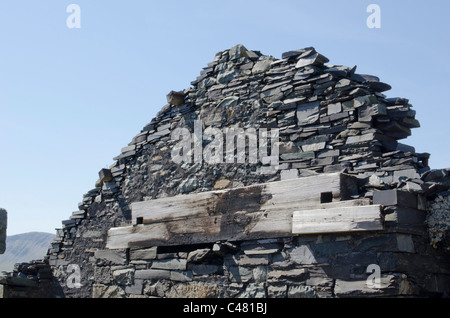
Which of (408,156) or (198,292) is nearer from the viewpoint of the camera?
(408,156)

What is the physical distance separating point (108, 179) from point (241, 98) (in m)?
2.45

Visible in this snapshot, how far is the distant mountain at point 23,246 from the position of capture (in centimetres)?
6600

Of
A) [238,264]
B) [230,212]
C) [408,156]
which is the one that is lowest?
[238,264]

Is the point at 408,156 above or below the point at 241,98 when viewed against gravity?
below

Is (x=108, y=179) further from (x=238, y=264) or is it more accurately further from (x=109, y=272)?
(x=238, y=264)

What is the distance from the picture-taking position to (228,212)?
6.49 metres

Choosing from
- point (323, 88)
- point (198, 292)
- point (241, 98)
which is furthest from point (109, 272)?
point (323, 88)

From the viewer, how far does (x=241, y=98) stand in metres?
7.07

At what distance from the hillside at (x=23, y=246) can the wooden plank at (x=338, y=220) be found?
6254cm
